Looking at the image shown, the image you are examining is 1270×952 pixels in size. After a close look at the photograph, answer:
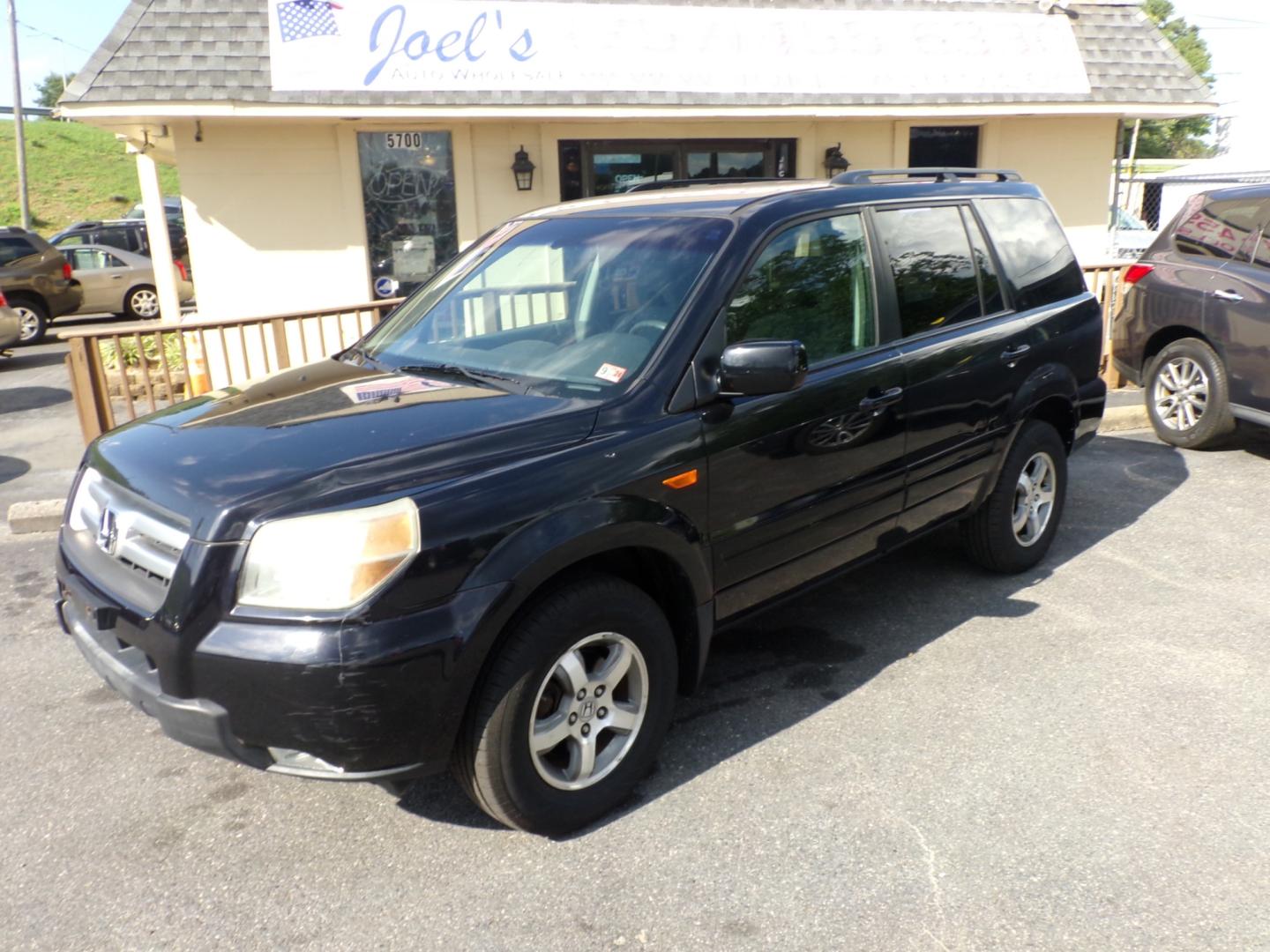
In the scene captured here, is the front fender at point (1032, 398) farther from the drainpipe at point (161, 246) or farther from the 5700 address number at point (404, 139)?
the drainpipe at point (161, 246)

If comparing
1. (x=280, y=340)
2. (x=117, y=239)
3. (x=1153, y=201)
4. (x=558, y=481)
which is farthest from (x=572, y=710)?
(x=1153, y=201)

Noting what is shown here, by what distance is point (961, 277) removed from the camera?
174 inches

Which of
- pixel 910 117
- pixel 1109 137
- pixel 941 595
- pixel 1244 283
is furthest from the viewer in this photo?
pixel 1109 137

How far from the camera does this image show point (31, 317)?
1634 centimetres

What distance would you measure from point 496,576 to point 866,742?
1611 millimetres

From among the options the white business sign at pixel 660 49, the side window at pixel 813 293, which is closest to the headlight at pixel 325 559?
the side window at pixel 813 293

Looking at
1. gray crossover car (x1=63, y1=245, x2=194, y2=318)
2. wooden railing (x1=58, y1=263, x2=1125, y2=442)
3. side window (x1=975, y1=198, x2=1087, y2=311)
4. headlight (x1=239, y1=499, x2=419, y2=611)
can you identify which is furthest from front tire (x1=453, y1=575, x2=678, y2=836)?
gray crossover car (x1=63, y1=245, x2=194, y2=318)

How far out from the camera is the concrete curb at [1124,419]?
8047 mm

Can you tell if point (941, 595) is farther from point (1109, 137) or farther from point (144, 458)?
point (1109, 137)

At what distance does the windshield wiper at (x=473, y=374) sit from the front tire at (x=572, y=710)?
729 mm

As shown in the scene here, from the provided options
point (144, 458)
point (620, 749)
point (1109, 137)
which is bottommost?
point (620, 749)

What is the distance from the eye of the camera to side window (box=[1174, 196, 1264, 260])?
6.98 metres

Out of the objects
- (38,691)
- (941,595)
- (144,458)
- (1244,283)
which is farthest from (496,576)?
(1244,283)

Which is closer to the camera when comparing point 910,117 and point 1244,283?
point 1244,283
